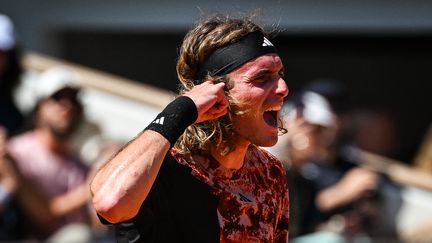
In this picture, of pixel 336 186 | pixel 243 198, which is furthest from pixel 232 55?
pixel 336 186

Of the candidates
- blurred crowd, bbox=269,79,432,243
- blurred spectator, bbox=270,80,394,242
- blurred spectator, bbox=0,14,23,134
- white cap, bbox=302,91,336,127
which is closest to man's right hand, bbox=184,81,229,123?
blurred crowd, bbox=269,79,432,243

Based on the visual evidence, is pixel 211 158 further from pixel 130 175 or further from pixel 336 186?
pixel 336 186

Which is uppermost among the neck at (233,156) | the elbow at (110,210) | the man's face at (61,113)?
the elbow at (110,210)

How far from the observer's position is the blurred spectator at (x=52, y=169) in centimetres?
662

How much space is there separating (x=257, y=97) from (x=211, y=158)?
10.9 inches

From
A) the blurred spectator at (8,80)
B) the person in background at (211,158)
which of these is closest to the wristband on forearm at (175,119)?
the person in background at (211,158)

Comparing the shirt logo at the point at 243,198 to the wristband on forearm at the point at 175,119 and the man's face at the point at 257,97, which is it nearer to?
the man's face at the point at 257,97

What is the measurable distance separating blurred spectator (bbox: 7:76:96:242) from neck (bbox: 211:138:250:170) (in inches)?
121

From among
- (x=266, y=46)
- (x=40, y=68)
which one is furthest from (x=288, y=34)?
(x=266, y=46)

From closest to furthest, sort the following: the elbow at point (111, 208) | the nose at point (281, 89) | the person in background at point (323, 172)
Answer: the elbow at point (111, 208) → the nose at point (281, 89) → the person in background at point (323, 172)

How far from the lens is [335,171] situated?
7203 mm

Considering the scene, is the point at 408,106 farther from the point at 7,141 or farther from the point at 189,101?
the point at 189,101

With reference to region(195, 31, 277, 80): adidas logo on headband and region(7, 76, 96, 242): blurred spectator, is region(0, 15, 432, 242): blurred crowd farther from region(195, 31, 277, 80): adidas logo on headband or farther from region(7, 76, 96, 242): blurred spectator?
region(195, 31, 277, 80): adidas logo on headband

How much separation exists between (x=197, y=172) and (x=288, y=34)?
7791mm
